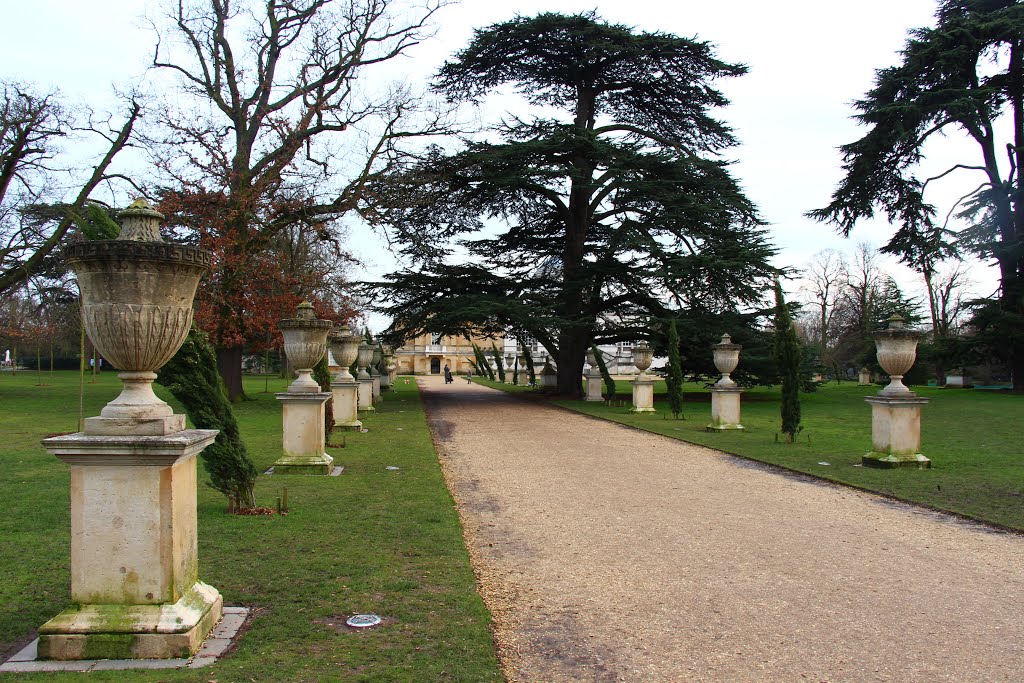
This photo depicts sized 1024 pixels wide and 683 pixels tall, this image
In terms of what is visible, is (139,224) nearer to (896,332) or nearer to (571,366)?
(896,332)

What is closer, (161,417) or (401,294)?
(161,417)

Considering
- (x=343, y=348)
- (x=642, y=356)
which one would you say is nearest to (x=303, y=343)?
(x=343, y=348)

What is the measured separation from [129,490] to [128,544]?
0.28 metres

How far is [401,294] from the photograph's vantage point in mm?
30250

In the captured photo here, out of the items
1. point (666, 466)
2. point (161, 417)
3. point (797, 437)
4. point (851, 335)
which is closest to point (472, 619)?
point (161, 417)

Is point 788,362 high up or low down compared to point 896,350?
down

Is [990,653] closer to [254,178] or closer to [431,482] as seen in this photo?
[431,482]

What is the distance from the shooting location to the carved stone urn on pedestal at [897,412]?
1121 cm

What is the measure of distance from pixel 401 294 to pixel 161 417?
26411 millimetres

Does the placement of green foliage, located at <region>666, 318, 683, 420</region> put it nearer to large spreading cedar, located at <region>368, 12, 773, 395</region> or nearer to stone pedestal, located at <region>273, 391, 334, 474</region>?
large spreading cedar, located at <region>368, 12, 773, 395</region>

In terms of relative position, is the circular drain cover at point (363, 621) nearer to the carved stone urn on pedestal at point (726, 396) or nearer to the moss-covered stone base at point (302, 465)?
the moss-covered stone base at point (302, 465)

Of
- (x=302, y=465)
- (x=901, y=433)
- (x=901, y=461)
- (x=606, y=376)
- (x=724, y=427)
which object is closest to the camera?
(x=302, y=465)

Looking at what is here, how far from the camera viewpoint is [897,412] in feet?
36.8

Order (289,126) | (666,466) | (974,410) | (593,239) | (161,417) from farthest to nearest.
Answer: (593,239) < (289,126) < (974,410) < (666,466) < (161,417)
